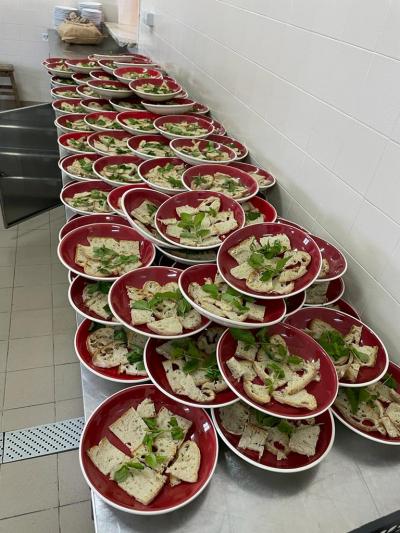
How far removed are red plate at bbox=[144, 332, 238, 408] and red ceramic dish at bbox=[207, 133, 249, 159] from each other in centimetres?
116

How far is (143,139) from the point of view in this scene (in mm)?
1957

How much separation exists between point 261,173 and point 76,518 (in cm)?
176

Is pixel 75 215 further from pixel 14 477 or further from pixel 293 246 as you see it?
pixel 14 477

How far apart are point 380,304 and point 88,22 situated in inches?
184

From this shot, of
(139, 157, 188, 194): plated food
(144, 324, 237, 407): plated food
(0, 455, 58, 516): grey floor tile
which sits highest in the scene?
(139, 157, 188, 194): plated food

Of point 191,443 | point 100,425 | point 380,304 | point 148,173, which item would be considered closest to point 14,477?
point 100,425

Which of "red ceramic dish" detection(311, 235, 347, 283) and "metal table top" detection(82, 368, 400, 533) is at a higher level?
"red ceramic dish" detection(311, 235, 347, 283)

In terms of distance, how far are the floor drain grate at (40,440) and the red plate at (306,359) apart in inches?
50.6

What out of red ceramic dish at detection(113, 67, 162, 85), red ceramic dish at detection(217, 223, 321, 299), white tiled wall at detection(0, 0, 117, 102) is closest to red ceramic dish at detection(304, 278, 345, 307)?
red ceramic dish at detection(217, 223, 321, 299)

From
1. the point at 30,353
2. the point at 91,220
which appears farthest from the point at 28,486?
the point at 91,220

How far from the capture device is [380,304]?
1.18 m

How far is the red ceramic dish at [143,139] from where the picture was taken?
1787 mm

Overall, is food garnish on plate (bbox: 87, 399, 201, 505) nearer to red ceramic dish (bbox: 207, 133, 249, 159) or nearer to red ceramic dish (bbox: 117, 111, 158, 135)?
red ceramic dish (bbox: 207, 133, 249, 159)

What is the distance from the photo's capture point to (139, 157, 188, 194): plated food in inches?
59.7
